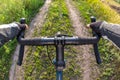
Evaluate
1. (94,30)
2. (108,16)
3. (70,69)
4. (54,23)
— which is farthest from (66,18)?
(94,30)

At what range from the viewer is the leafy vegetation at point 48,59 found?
6.85m

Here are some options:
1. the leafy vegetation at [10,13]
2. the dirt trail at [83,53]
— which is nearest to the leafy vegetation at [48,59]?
the dirt trail at [83,53]

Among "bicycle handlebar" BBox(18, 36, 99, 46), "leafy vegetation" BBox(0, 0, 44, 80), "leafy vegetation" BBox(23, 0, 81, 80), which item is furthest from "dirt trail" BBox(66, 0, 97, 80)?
"bicycle handlebar" BBox(18, 36, 99, 46)

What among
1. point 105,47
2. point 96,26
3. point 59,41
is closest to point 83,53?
point 105,47

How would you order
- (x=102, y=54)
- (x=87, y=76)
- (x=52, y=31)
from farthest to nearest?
(x=52, y=31) → (x=102, y=54) → (x=87, y=76)

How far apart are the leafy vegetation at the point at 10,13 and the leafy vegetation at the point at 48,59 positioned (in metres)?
0.52

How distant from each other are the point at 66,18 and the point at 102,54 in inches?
67.8

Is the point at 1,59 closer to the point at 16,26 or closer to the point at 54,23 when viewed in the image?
the point at 54,23

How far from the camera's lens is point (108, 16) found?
8.60 meters

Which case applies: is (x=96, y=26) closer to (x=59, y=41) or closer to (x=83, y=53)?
(x=59, y=41)

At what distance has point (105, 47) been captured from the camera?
7453 millimetres

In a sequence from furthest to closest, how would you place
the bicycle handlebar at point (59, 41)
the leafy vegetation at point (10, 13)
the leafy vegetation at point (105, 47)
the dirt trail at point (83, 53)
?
1. the leafy vegetation at point (10, 13)
2. the dirt trail at point (83, 53)
3. the leafy vegetation at point (105, 47)
4. the bicycle handlebar at point (59, 41)

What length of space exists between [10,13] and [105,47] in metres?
2.87

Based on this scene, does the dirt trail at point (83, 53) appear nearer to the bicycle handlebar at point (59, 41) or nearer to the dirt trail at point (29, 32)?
the dirt trail at point (29, 32)
